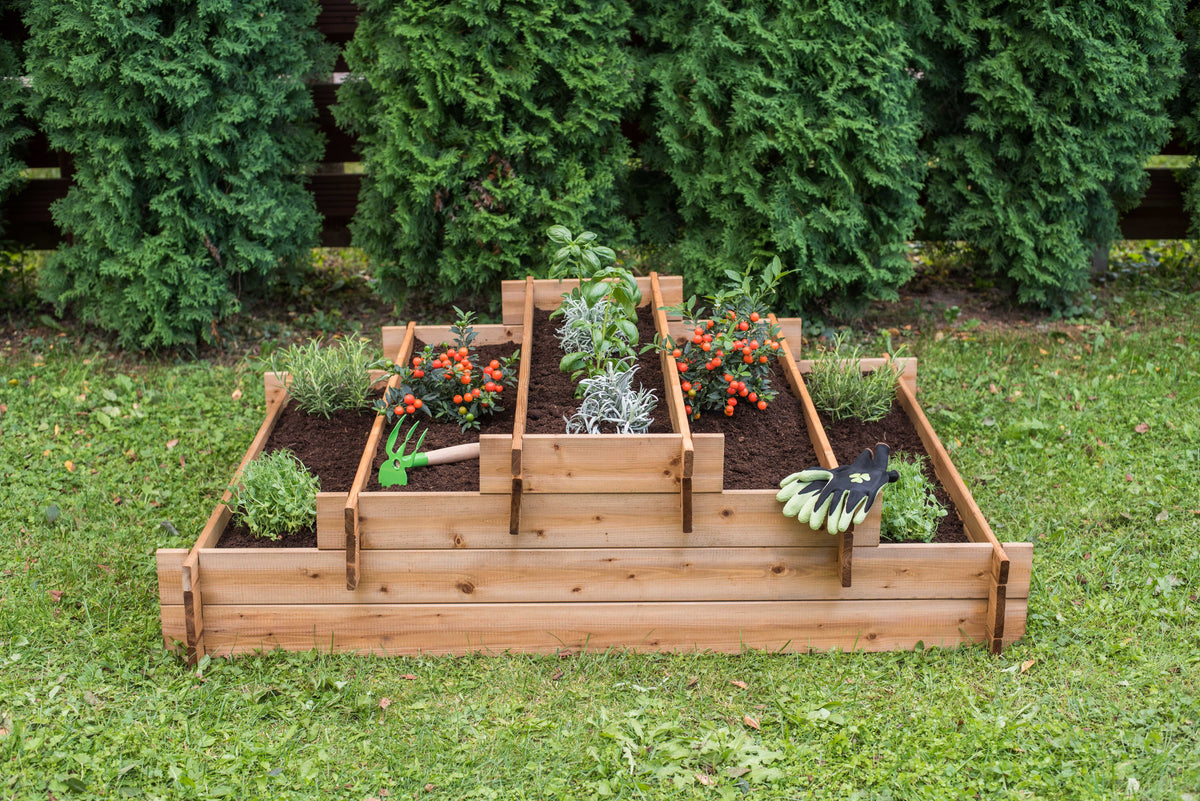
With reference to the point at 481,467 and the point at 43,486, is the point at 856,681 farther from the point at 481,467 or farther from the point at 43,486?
the point at 43,486

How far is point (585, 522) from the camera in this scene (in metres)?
3.35

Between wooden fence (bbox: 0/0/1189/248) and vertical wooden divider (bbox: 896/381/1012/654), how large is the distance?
3.39m

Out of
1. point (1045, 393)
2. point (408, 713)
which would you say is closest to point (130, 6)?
point (408, 713)

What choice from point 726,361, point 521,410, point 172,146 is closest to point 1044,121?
point 726,361

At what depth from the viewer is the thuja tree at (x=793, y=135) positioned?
529 cm

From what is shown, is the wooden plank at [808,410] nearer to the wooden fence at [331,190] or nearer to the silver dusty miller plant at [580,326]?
the silver dusty miller plant at [580,326]

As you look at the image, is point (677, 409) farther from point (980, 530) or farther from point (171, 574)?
point (171, 574)

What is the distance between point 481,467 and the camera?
325 centimetres

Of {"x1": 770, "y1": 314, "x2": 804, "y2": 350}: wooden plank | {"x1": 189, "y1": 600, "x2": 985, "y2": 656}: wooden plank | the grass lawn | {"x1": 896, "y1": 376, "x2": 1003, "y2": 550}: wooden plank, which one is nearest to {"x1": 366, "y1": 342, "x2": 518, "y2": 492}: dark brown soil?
{"x1": 189, "y1": 600, "x2": 985, "y2": 656}: wooden plank

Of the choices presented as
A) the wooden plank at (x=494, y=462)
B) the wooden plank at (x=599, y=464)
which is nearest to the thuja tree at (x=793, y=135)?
the wooden plank at (x=599, y=464)

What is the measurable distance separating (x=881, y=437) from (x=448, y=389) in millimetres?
1796

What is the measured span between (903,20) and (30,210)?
5.09 meters

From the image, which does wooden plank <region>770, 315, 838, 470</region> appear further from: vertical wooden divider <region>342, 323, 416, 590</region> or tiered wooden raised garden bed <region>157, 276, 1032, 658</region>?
vertical wooden divider <region>342, 323, 416, 590</region>

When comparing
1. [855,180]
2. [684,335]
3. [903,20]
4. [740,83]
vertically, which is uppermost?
[903,20]
